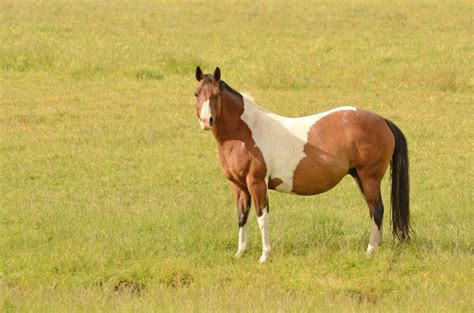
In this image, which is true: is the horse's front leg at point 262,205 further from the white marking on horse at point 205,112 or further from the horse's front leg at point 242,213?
the white marking on horse at point 205,112

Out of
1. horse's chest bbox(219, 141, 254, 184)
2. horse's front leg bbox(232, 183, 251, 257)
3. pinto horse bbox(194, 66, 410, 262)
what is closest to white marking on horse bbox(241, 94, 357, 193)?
pinto horse bbox(194, 66, 410, 262)

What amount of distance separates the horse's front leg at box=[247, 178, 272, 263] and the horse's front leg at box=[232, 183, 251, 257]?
0.22m

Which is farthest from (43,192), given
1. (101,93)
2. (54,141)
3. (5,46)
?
(5,46)

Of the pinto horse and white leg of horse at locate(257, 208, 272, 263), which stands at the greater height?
the pinto horse

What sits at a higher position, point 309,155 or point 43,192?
point 309,155

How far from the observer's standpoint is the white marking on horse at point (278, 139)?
8797mm

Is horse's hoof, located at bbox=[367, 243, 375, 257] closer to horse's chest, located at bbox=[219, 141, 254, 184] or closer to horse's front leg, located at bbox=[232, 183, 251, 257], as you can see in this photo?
horse's front leg, located at bbox=[232, 183, 251, 257]

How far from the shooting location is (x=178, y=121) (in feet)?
51.4

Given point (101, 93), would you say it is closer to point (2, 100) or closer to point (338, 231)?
point (2, 100)

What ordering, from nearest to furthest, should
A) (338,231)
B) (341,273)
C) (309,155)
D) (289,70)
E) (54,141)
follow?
(341,273) → (309,155) → (338,231) → (54,141) → (289,70)

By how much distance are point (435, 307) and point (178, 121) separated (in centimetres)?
920

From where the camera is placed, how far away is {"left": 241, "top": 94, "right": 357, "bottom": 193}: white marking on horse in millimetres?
8797

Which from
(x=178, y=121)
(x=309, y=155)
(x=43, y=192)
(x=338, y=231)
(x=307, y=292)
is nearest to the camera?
(x=307, y=292)

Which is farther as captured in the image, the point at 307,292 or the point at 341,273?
the point at 341,273
